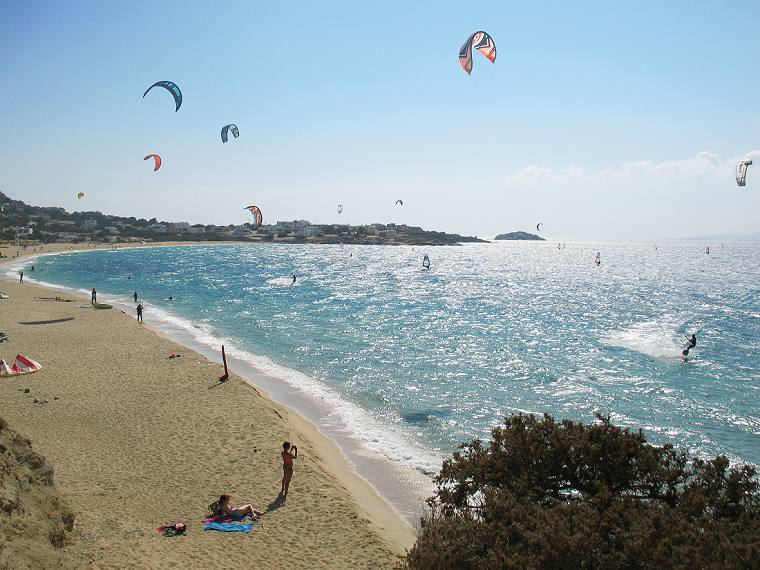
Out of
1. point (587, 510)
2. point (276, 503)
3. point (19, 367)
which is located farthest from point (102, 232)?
point (587, 510)

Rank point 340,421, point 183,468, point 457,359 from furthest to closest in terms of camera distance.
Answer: point 457,359
point 340,421
point 183,468

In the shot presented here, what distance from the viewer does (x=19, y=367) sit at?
16844mm

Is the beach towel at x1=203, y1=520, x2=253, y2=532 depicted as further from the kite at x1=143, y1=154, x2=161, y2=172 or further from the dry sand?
the kite at x1=143, y1=154, x2=161, y2=172

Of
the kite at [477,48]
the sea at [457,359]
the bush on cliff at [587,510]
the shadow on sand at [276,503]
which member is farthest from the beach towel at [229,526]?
the kite at [477,48]

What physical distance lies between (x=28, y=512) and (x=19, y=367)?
1371 cm

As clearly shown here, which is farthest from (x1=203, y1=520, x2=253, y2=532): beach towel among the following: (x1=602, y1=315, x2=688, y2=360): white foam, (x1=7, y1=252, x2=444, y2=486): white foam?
(x1=602, y1=315, x2=688, y2=360): white foam

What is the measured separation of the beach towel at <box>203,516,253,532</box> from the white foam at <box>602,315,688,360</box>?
23.5 metres

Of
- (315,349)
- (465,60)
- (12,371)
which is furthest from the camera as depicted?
(315,349)

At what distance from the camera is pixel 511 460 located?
22.7ft

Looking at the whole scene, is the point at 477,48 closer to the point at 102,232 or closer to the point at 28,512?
the point at 28,512

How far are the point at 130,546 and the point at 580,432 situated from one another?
6.35 meters

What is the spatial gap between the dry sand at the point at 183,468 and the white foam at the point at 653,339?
67.2 ft

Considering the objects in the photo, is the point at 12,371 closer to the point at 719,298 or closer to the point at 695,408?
the point at 695,408

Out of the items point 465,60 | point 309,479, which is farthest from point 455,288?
point 309,479
